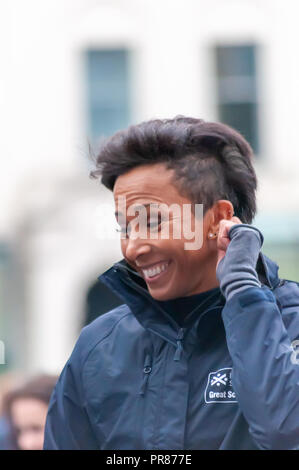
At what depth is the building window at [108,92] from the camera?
14352 millimetres

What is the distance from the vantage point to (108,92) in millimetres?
14438

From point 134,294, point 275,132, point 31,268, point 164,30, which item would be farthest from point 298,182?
point 134,294

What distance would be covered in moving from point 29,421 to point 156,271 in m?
1.81

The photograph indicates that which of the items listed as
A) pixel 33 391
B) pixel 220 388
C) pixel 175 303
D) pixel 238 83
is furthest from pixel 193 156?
pixel 238 83

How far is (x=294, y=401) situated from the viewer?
212 centimetres

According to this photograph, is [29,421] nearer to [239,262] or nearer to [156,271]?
[156,271]

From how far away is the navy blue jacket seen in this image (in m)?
2.14

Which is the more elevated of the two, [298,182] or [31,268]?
[298,182]

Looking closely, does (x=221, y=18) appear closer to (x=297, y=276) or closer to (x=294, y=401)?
(x=297, y=276)

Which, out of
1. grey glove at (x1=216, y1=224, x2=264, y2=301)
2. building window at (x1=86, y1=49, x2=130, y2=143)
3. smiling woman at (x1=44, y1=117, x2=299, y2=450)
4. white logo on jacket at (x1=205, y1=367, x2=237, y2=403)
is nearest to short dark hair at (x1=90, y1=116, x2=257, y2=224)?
smiling woman at (x1=44, y1=117, x2=299, y2=450)

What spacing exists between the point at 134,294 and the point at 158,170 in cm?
31

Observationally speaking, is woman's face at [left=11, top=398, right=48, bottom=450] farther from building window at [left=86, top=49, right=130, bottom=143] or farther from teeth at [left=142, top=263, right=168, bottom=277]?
building window at [left=86, top=49, right=130, bottom=143]

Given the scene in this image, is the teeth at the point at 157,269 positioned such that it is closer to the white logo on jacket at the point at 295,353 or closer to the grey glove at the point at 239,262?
the grey glove at the point at 239,262
